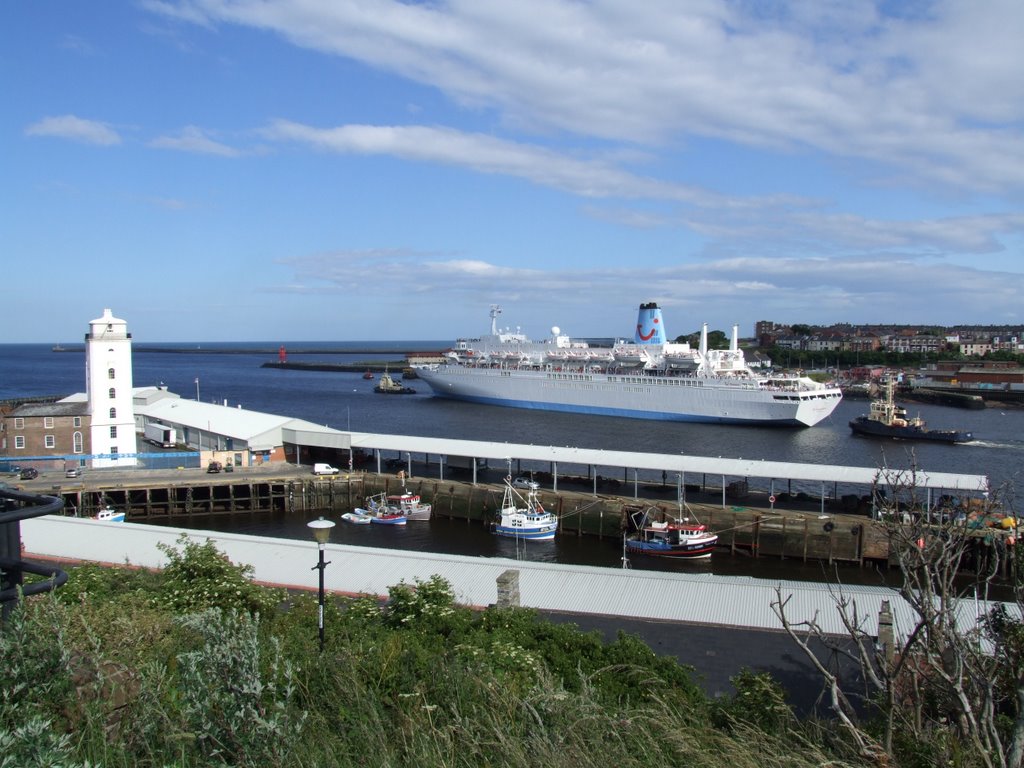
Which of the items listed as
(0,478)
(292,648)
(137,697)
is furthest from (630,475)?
(137,697)

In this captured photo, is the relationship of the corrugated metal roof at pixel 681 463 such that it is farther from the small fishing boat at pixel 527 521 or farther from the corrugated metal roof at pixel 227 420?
the corrugated metal roof at pixel 227 420

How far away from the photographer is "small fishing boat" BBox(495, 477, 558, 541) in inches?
858

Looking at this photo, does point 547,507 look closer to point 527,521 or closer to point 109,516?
point 527,521

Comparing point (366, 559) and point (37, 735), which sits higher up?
point (37, 735)

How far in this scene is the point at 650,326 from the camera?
59.8 meters

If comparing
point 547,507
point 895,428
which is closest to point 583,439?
point 895,428

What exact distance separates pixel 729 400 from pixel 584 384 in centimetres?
1124

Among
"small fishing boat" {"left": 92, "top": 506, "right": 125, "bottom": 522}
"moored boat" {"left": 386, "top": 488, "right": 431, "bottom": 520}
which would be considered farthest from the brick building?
"moored boat" {"left": 386, "top": 488, "right": 431, "bottom": 520}

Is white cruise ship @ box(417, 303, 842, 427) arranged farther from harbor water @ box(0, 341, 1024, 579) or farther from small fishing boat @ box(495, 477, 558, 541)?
small fishing boat @ box(495, 477, 558, 541)

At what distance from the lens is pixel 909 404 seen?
63500mm

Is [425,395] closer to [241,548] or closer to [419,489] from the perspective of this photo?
[419,489]

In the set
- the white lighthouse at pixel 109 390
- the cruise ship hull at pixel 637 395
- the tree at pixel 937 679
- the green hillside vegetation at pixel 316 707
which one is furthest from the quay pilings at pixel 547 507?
the cruise ship hull at pixel 637 395

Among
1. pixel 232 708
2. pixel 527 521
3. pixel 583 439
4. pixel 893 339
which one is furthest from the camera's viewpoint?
pixel 893 339

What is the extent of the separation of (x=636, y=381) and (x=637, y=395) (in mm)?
1048
